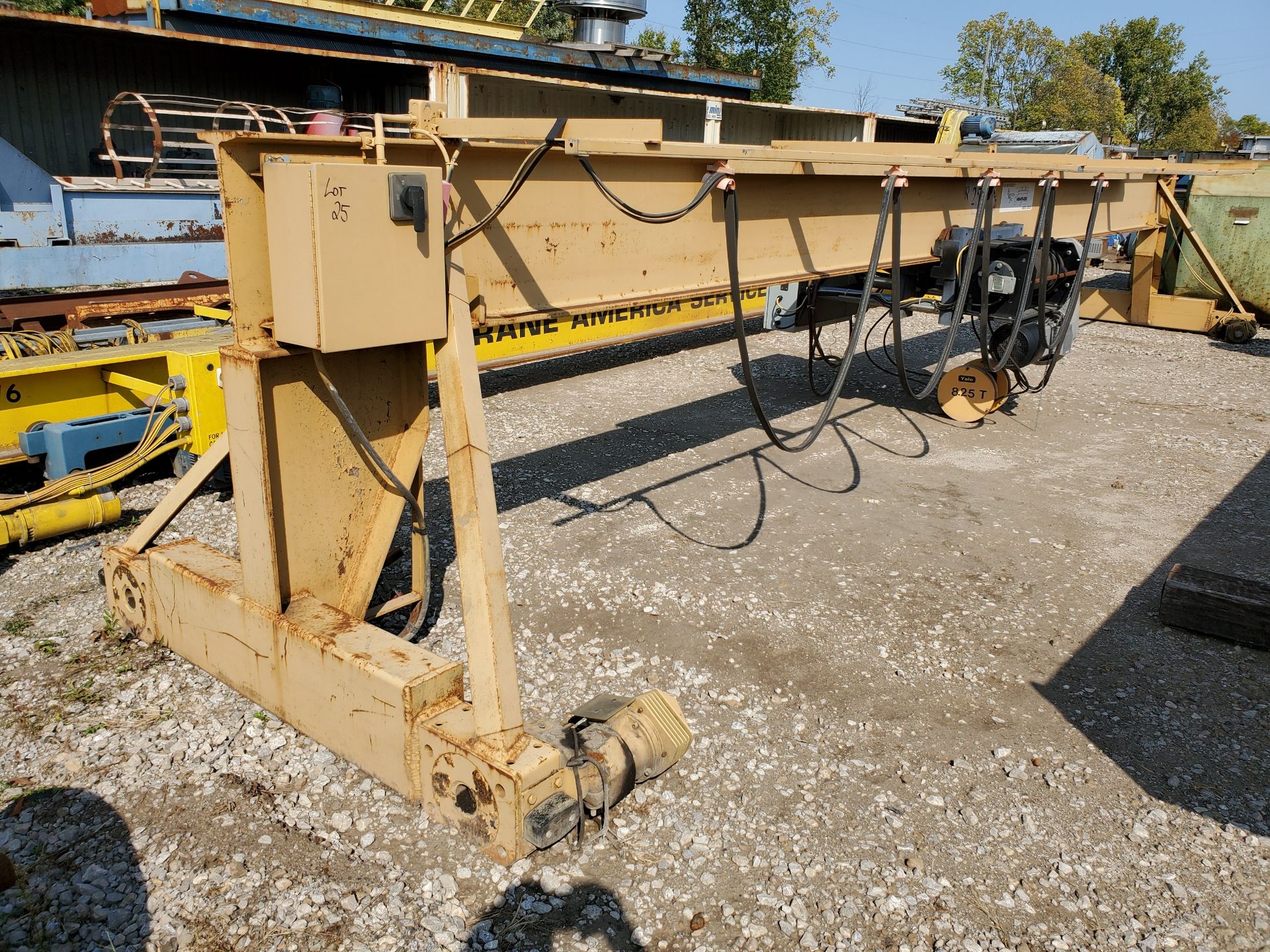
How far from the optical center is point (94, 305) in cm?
648

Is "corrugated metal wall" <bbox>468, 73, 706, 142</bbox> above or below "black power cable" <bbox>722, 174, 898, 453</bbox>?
above

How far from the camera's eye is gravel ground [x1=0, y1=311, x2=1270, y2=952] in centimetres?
254

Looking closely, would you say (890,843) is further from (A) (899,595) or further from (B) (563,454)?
(B) (563,454)

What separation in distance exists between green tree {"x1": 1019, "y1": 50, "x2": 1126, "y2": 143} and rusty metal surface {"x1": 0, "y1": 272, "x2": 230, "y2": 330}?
43.7 m

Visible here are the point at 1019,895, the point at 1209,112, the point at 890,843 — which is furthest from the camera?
the point at 1209,112

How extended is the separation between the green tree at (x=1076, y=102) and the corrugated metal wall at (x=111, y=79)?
38.0 metres

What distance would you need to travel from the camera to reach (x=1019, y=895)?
2654mm

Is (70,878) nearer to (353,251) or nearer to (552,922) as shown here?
(552,922)

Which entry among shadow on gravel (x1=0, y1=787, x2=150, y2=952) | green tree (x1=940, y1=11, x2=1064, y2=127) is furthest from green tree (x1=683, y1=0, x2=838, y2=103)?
shadow on gravel (x1=0, y1=787, x2=150, y2=952)

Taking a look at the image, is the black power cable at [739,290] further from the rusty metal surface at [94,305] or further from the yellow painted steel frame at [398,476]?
the rusty metal surface at [94,305]

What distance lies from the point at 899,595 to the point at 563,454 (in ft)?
9.07

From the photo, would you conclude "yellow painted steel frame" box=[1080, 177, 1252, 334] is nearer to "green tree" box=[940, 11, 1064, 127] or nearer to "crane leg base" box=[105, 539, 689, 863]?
"crane leg base" box=[105, 539, 689, 863]

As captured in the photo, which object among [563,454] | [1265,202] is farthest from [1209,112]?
[563,454]

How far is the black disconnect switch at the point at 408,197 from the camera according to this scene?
260cm
